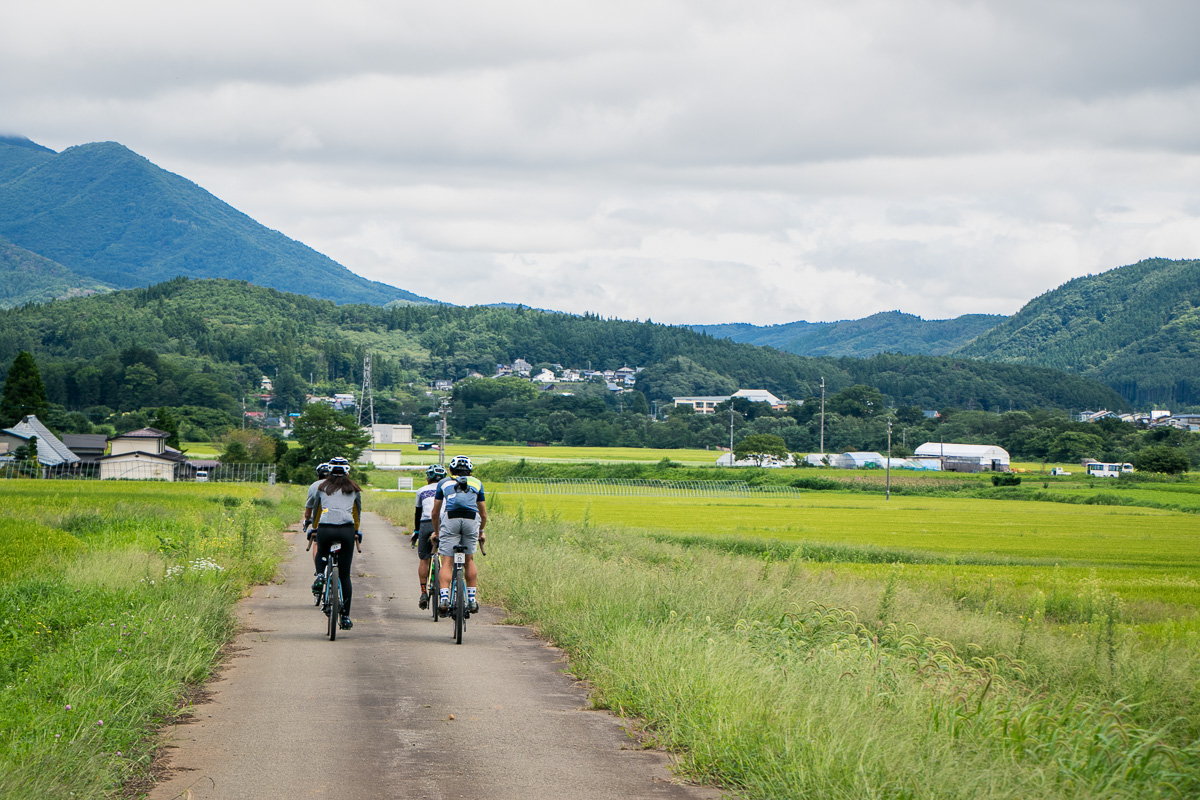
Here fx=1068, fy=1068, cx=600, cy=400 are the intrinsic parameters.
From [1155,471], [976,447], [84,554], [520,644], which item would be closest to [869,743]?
[520,644]

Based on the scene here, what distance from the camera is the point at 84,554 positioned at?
1797cm

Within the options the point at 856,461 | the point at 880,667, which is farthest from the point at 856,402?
the point at 880,667

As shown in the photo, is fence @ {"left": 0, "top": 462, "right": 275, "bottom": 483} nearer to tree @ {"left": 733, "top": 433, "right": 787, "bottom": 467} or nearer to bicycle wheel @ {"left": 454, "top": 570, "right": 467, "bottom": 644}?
tree @ {"left": 733, "top": 433, "right": 787, "bottom": 467}

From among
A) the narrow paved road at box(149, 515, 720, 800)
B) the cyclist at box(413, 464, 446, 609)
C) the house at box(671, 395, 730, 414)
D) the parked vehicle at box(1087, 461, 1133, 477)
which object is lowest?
the parked vehicle at box(1087, 461, 1133, 477)

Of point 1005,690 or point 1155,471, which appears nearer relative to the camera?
point 1005,690

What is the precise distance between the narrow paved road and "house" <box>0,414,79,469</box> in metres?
73.1

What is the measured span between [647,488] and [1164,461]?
43.0 metres

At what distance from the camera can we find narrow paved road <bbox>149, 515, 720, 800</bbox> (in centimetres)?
658

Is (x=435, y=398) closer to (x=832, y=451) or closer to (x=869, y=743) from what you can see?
(x=832, y=451)

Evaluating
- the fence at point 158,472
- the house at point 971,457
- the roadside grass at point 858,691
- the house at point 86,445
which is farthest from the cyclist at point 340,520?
the house at point 971,457

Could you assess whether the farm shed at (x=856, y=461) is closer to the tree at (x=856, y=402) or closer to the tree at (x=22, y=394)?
the tree at (x=856, y=402)

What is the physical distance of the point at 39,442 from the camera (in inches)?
3027

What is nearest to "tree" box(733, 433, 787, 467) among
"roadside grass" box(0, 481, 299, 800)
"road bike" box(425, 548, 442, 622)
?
"roadside grass" box(0, 481, 299, 800)

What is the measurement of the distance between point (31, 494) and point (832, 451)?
111 m
